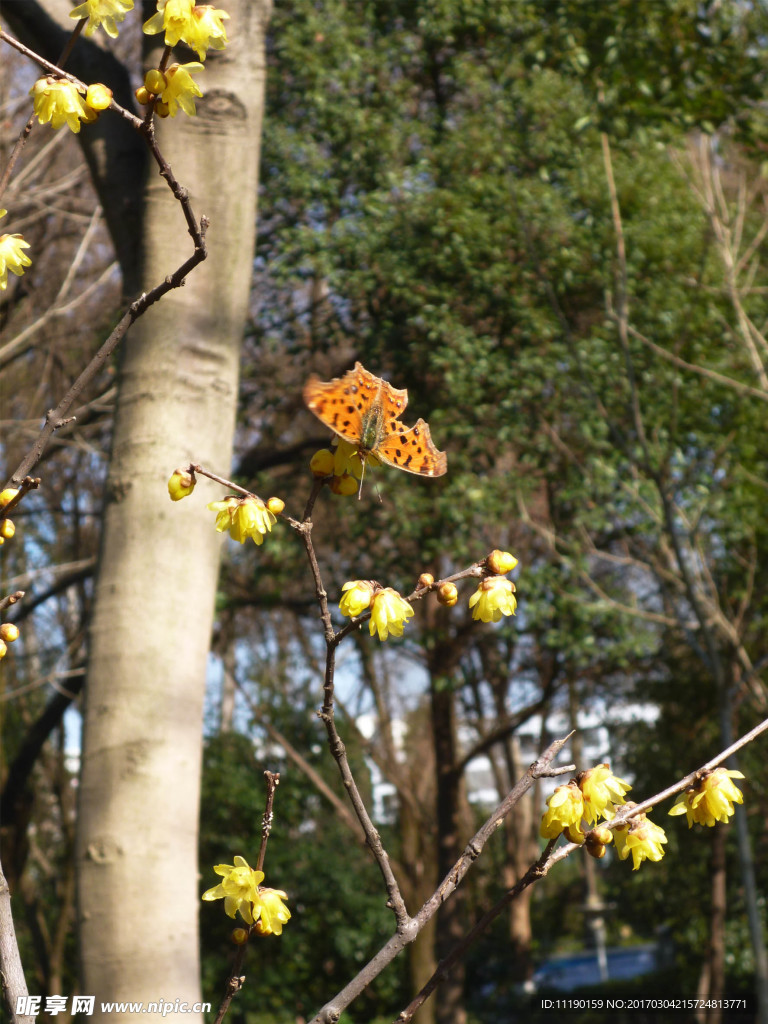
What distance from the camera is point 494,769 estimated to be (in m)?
11.8

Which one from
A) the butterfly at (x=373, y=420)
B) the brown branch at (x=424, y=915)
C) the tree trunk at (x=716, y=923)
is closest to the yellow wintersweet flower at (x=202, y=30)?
the butterfly at (x=373, y=420)

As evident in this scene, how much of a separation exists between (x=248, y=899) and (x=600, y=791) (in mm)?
363

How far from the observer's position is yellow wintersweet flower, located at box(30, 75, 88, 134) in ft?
2.70

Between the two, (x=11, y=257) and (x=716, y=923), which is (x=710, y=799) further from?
(x=716, y=923)

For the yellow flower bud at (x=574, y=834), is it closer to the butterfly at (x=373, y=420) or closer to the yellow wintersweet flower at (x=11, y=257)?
the butterfly at (x=373, y=420)

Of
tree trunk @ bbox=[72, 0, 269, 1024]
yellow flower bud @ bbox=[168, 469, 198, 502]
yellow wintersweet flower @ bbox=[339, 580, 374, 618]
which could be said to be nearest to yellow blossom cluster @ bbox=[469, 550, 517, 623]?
yellow wintersweet flower @ bbox=[339, 580, 374, 618]

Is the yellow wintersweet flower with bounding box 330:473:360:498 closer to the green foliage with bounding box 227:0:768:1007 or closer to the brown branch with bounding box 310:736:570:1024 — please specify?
the brown branch with bounding box 310:736:570:1024

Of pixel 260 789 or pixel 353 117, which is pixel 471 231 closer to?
pixel 353 117

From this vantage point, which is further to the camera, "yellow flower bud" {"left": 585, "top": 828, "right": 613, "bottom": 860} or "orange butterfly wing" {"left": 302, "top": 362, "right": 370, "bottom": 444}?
"orange butterfly wing" {"left": 302, "top": 362, "right": 370, "bottom": 444}

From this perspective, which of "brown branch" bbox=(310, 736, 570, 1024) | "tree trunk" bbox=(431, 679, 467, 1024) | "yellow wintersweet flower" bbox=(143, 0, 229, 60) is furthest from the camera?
"tree trunk" bbox=(431, 679, 467, 1024)

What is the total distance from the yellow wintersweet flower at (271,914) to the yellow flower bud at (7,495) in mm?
461

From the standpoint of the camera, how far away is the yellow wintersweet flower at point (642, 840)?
0.82 meters

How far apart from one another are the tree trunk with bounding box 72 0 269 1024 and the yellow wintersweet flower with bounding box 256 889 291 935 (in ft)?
2.81

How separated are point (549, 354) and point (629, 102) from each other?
1.59 meters
